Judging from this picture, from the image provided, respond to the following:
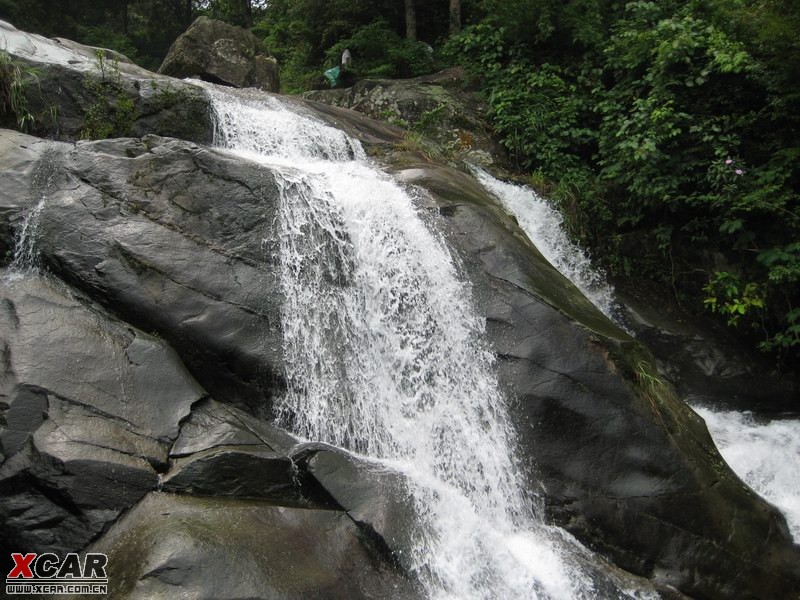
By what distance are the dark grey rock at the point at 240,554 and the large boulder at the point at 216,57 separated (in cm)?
1097

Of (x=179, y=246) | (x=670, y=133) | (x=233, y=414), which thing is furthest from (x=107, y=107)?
(x=670, y=133)

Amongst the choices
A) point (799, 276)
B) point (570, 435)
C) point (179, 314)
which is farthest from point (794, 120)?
point (179, 314)

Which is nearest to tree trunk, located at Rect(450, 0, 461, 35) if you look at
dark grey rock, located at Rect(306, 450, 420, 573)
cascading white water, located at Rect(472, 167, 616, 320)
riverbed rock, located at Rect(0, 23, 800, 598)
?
cascading white water, located at Rect(472, 167, 616, 320)

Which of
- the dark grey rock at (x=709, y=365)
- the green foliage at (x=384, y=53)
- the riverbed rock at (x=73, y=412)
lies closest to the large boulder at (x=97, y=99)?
the riverbed rock at (x=73, y=412)

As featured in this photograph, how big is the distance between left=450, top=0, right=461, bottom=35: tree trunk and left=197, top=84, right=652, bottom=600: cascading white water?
918 cm

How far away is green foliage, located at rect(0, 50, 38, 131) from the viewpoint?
7.12m

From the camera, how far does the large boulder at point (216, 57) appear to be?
508 inches

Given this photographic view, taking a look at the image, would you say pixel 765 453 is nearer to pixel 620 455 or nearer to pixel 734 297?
pixel 734 297

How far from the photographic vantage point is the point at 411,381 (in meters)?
5.99

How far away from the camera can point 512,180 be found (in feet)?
34.9

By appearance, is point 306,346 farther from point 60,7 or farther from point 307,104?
point 60,7

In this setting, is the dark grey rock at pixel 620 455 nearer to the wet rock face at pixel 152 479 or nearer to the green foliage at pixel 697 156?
the wet rock face at pixel 152 479

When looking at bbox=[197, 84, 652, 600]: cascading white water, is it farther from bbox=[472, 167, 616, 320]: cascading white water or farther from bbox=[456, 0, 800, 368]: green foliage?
bbox=[456, 0, 800, 368]: green foliage

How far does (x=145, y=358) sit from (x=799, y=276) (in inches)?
312
